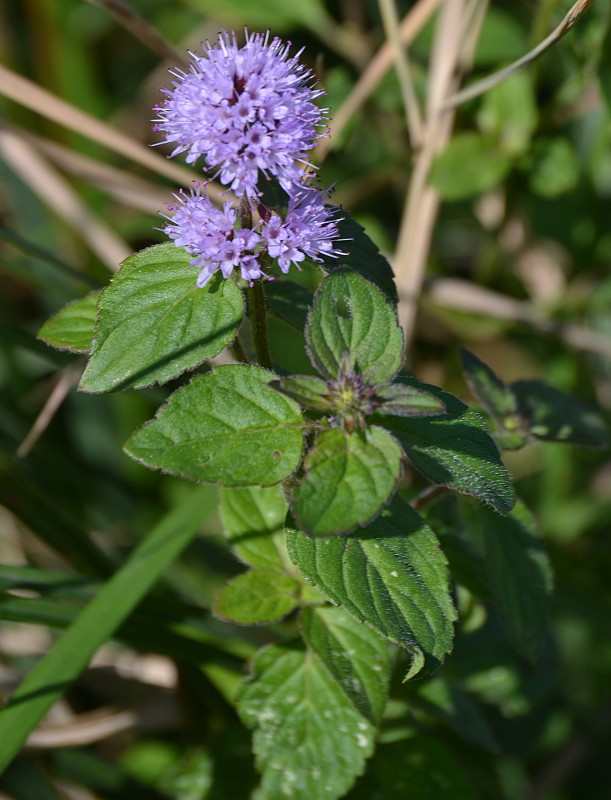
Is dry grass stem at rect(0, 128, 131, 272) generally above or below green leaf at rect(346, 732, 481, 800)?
above

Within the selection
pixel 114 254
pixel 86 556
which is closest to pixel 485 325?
pixel 114 254

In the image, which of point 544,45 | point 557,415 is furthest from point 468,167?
point 557,415

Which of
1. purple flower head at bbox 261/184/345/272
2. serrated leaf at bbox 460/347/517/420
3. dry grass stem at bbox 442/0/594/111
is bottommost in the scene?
serrated leaf at bbox 460/347/517/420

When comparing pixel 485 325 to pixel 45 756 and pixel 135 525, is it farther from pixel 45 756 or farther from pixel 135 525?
pixel 45 756

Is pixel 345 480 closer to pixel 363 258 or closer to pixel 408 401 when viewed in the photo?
pixel 408 401

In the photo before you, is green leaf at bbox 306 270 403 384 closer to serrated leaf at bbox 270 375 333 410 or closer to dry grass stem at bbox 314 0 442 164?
serrated leaf at bbox 270 375 333 410

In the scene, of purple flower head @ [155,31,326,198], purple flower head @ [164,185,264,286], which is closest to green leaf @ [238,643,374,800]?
purple flower head @ [164,185,264,286]
